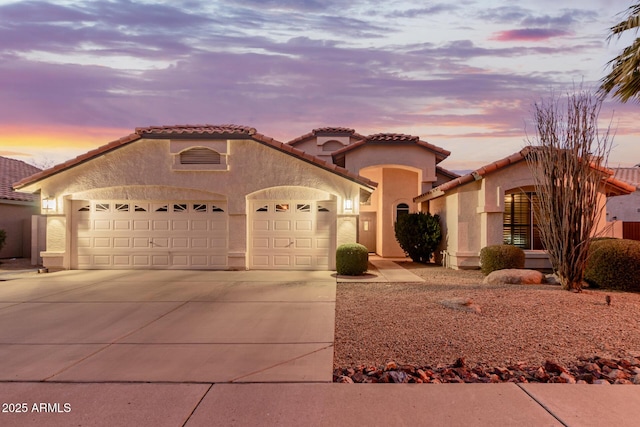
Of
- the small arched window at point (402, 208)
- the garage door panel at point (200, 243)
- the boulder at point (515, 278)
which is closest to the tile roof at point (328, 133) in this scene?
the small arched window at point (402, 208)

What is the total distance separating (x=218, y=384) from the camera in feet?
15.5

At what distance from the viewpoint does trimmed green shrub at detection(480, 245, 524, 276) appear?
42.4 feet

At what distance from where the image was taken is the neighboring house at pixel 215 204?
47.4ft

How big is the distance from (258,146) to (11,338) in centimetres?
931

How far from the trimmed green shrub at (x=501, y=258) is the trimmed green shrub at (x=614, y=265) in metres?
2.36

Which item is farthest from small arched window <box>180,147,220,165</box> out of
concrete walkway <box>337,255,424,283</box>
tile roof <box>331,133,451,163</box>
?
tile roof <box>331,133,451,163</box>

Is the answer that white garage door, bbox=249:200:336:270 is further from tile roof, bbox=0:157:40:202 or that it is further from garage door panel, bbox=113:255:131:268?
tile roof, bbox=0:157:40:202

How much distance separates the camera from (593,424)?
385 centimetres

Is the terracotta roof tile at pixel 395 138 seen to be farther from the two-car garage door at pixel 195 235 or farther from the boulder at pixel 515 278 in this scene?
the boulder at pixel 515 278

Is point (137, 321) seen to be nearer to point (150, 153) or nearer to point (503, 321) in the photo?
point (503, 321)

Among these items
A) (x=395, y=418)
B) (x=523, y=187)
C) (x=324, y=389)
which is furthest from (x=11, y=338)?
(x=523, y=187)

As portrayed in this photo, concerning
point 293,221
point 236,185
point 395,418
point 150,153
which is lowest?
point 395,418

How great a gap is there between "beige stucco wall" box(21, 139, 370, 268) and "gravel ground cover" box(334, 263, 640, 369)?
5.24 metres

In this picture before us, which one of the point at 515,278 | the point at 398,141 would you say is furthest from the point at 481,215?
the point at 398,141
